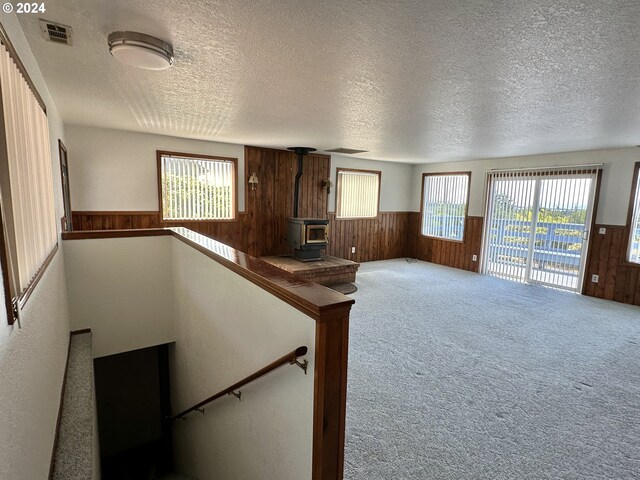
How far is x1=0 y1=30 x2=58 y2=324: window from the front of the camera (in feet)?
3.94

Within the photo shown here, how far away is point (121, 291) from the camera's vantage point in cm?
336

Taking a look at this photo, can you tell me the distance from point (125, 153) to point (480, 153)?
592cm

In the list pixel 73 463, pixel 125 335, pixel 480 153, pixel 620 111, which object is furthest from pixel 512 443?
pixel 480 153

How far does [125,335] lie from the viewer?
3430mm

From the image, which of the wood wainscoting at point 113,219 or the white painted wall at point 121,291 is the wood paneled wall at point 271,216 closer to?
the wood wainscoting at point 113,219

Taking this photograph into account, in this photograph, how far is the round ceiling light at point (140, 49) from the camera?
1.79 m

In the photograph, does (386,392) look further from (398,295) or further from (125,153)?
(125,153)

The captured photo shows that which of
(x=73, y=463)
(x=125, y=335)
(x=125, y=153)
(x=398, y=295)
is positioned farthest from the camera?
(x=398, y=295)

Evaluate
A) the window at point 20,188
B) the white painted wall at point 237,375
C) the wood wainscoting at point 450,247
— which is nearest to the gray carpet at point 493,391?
the white painted wall at point 237,375

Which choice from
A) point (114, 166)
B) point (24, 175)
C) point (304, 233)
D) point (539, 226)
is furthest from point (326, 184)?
point (24, 175)

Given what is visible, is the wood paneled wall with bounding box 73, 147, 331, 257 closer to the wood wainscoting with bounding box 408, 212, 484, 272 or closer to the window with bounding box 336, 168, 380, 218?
the window with bounding box 336, 168, 380, 218

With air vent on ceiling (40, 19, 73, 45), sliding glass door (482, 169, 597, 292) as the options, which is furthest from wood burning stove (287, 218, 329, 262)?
air vent on ceiling (40, 19, 73, 45)

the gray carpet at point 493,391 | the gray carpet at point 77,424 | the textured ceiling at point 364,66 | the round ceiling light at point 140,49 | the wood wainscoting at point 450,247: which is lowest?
the gray carpet at point 493,391

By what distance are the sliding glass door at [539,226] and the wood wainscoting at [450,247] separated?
0.70 ft
